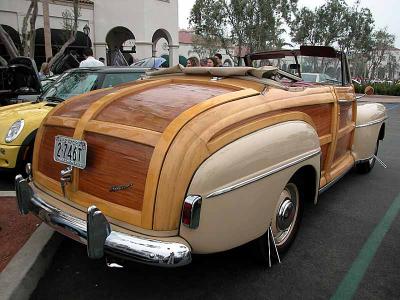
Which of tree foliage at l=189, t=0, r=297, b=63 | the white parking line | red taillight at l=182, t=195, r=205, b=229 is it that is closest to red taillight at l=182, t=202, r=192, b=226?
red taillight at l=182, t=195, r=205, b=229

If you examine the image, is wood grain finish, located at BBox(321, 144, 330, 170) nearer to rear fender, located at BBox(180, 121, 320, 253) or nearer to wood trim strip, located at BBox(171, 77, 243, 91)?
rear fender, located at BBox(180, 121, 320, 253)

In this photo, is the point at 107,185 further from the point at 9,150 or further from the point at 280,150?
the point at 9,150

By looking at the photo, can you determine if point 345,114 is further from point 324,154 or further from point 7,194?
point 7,194

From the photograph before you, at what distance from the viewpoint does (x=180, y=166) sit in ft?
7.54

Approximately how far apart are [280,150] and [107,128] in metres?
1.17

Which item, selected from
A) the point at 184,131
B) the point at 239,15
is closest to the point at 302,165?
the point at 184,131

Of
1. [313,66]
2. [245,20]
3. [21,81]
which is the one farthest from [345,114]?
[245,20]

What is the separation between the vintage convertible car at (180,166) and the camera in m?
2.31

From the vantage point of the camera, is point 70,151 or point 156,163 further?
point 70,151

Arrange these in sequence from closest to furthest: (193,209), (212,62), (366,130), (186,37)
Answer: (193,209)
(366,130)
(212,62)
(186,37)

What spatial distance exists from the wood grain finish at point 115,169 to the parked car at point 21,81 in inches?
190

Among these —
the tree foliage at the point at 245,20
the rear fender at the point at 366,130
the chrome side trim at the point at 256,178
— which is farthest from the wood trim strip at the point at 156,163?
the tree foliage at the point at 245,20

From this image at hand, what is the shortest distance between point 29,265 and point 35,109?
2.76 m

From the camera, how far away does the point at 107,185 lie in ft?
8.53
